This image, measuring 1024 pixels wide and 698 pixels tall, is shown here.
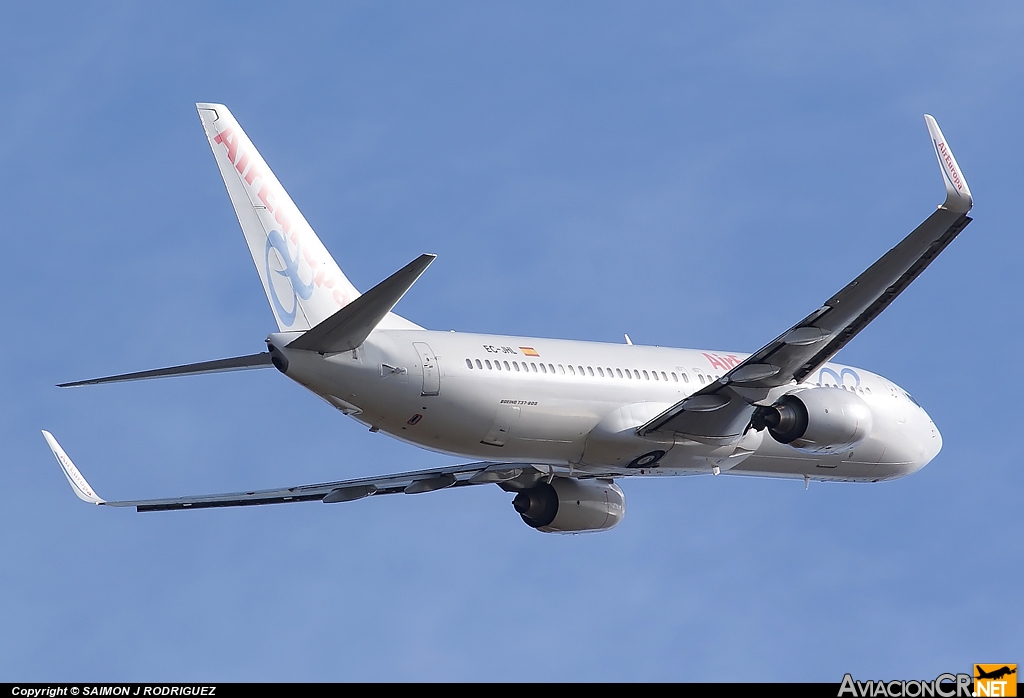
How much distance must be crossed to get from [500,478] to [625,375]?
3641 millimetres

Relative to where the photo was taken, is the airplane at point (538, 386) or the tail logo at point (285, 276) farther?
the tail logo at point (285, 276)

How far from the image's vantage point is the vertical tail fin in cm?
2955

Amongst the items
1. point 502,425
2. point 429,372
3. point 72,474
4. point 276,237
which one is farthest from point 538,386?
point 72,474

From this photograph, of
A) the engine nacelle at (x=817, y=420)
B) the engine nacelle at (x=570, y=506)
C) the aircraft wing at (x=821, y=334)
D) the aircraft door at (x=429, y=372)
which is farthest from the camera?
the engine nacelle at (x=570, y=506)

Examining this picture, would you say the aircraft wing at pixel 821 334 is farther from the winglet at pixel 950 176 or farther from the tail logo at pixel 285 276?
the tail logo at pixel 285 276

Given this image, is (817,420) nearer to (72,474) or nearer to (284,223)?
(284,223)

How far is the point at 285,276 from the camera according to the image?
29609 mm

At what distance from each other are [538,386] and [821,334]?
18.5ft

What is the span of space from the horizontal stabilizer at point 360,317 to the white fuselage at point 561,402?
391 mm

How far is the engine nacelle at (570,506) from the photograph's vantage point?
35.3 metres

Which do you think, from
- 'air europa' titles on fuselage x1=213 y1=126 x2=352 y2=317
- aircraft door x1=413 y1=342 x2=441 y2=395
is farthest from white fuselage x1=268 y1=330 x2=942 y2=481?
'air europa' titles on fuselage x1=213 y1=126 x2=352 y2=317

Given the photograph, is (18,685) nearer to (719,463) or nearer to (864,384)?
(719,463)

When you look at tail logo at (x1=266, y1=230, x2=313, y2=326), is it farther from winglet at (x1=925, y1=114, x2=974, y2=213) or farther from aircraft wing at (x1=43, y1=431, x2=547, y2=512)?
winglet at (x1=925, y1=114, x2=974, y2=213)

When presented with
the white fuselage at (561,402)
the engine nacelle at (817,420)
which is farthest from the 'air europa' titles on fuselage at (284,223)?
the engine nacelle at (817,420)
